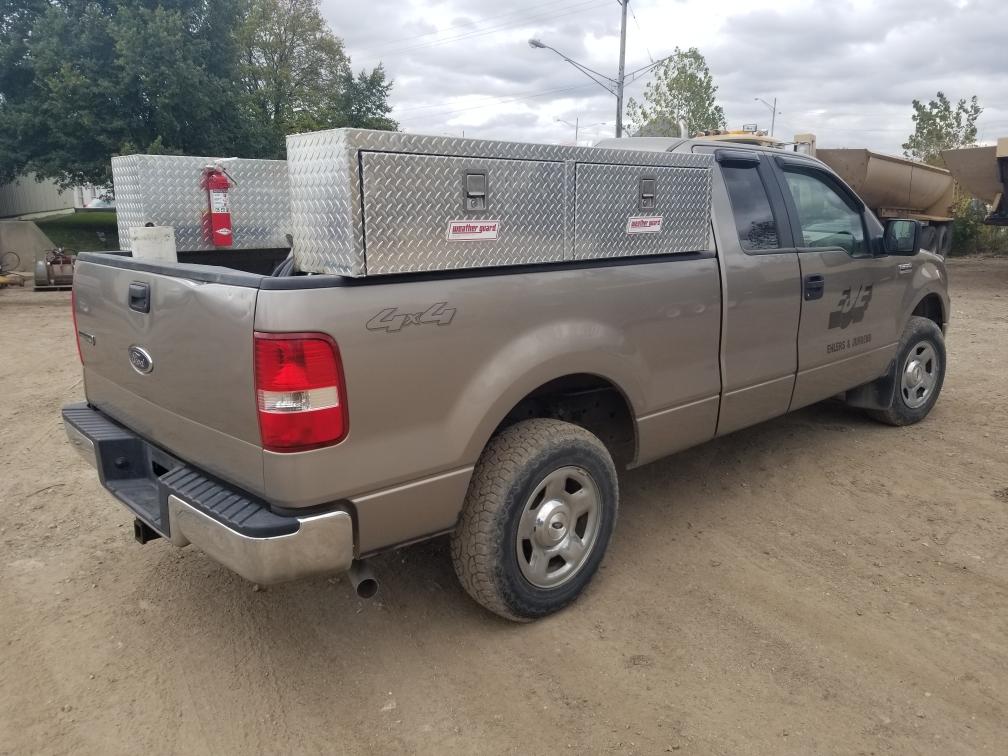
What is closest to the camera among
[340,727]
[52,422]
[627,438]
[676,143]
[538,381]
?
[340,727]

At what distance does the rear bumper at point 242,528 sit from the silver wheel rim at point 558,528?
807mm

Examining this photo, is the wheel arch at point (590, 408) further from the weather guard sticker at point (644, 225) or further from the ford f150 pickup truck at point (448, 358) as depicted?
the weather guard sticker at point (644, 225)

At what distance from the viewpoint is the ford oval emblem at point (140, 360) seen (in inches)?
114

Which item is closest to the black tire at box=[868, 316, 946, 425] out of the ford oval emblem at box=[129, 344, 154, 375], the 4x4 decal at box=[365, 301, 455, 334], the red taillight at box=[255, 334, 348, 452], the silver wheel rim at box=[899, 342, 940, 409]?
the silver wheel rim at box=[899, 342, 940, 409]

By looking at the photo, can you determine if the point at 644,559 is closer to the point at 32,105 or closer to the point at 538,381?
the point at 538,381

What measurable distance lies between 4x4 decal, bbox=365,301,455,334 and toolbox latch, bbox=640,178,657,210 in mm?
1180

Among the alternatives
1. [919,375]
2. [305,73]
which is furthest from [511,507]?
[305,73]

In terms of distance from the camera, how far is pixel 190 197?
389 cm

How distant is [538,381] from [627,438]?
2.98 ft

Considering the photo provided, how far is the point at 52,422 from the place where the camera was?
593cm

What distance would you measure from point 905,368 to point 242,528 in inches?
191

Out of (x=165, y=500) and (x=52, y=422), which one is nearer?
(x=165, y=500)

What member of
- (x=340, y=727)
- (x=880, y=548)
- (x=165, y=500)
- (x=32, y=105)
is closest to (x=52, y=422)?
(x=165, y=500)

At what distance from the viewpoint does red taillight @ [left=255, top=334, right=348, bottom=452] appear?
2334mm
